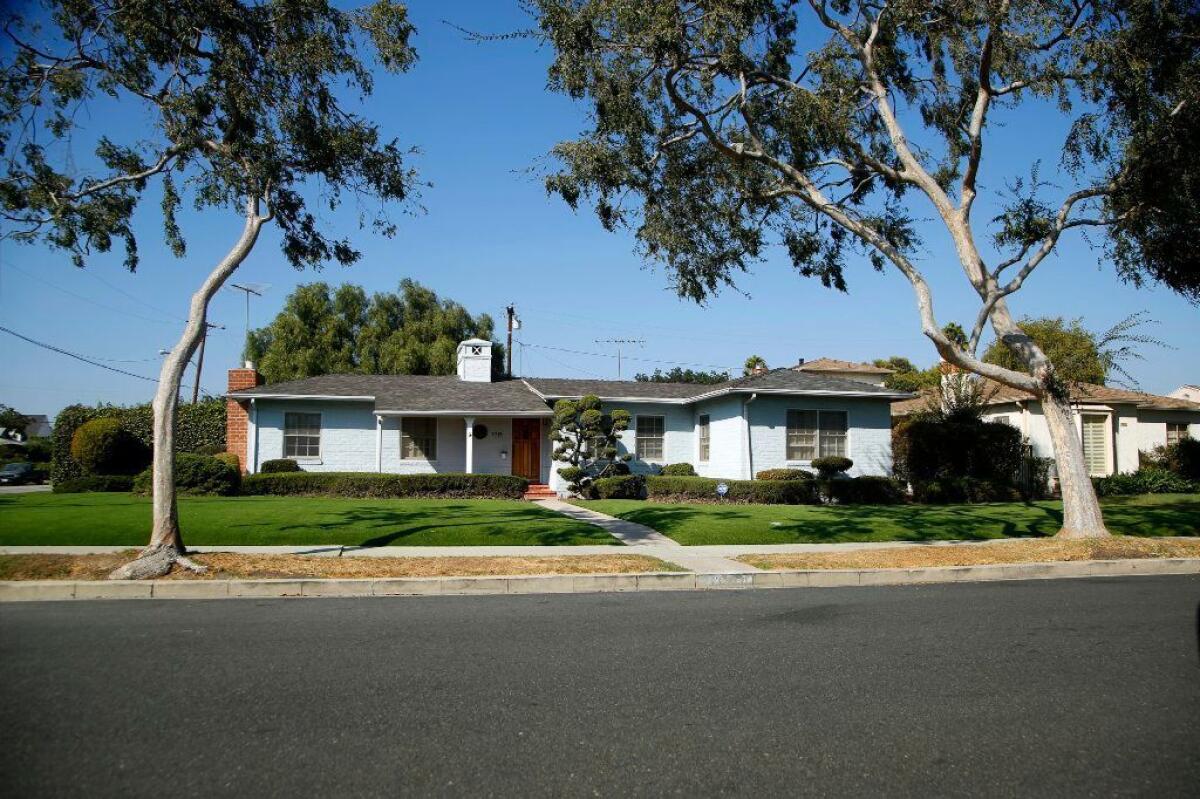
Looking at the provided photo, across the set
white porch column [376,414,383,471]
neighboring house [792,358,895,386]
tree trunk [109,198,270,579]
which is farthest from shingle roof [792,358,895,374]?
tree trunk [109,198,270,579]

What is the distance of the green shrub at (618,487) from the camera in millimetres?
23359

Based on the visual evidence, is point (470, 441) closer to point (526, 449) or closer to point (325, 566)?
point (526, 449)

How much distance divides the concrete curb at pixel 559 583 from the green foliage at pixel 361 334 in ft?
121

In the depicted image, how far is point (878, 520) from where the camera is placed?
17.2 m

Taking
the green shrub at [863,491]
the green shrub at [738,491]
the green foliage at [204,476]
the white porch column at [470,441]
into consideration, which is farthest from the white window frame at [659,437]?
the green foliage at [204,476]

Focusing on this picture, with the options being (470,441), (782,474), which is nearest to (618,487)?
(782,474)

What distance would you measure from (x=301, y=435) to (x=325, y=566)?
1692 cm

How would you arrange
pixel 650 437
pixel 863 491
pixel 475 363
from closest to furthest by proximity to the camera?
1. pixel 863 491
2. pixel 650 437
3. pixel 475 363

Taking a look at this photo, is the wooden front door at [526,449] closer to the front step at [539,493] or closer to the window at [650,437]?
the front step at [539,493]

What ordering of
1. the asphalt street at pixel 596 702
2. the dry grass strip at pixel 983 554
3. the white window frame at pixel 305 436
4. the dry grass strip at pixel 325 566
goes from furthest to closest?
the white window frame at pixel 305 436 < the dry grass strip at pixel 983 554 < the dry grass strip at pixel 325 566 < the asphalt street at pixel 596 702

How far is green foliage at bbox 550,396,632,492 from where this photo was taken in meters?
24.1

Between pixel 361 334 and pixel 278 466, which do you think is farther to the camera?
pixel 361 334

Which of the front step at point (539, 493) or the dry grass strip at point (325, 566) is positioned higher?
the front step at point (539, 493)

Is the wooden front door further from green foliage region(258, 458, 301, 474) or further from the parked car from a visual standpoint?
the parked car
